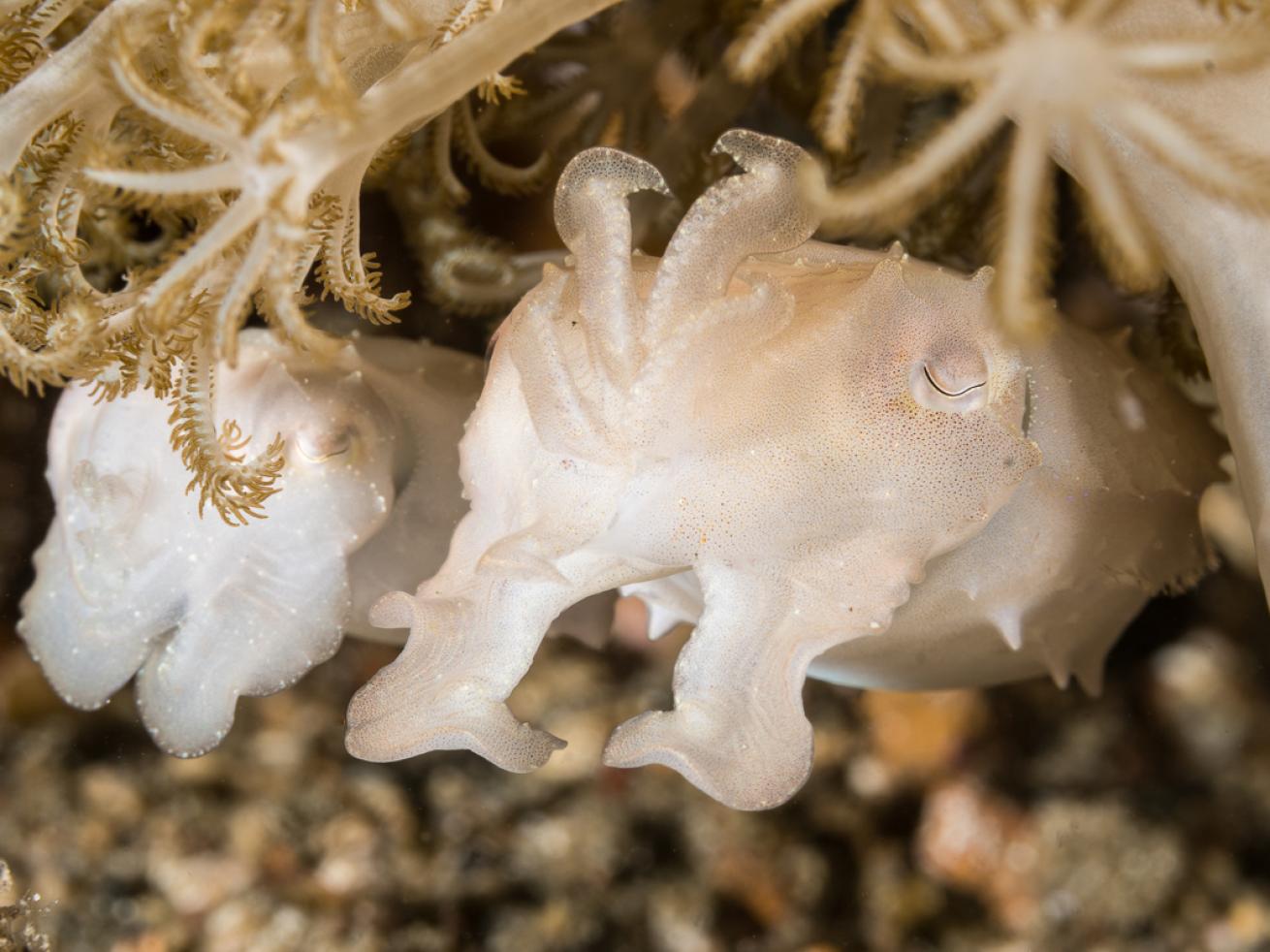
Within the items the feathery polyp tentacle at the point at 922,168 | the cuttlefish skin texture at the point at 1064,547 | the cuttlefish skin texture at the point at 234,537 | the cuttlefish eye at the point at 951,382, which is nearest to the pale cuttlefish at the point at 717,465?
the cuttlefish eye at the point at 951,382

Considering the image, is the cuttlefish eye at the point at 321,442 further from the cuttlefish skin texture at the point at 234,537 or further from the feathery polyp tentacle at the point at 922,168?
the feathery polyp tentacle at the point at 922,168

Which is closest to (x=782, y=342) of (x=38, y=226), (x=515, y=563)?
(x=515, y=563)

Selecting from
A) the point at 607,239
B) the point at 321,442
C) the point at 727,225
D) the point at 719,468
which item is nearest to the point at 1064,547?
the point at 719,468

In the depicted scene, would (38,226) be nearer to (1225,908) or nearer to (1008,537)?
(1008,537)

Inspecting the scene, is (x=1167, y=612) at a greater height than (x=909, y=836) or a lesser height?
greater

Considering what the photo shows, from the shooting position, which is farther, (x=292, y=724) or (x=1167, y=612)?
(x=292, y=724)

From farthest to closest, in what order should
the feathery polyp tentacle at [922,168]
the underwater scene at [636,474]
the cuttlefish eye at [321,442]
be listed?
the cuttlefish eye at [321,442]
the underwater scene at [636,474]
the feathery polyp tentacle at [922,168]

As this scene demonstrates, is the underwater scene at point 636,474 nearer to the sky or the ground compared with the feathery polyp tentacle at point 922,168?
nearer to the ground

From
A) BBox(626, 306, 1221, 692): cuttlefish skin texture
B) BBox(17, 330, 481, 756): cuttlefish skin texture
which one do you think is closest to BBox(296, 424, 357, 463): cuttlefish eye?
BBox(17, 330, 481, 756): cuttlefish skin texture
